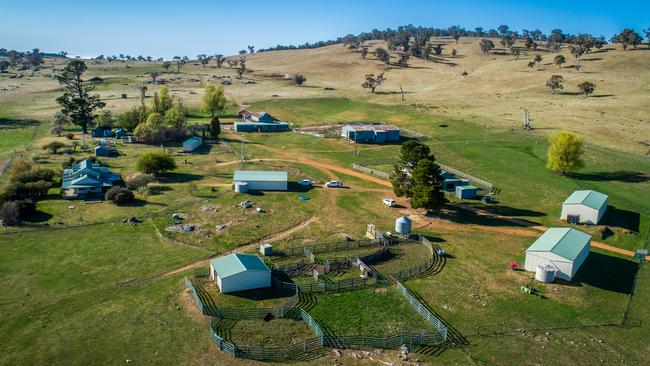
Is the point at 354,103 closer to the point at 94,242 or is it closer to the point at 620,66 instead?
the point at 620,66

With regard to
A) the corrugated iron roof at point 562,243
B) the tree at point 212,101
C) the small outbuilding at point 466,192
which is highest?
the tree at point 212,101

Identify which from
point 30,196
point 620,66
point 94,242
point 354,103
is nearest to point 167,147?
point 30,196

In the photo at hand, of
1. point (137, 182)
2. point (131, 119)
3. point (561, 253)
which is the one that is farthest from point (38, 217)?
point (561, 253)

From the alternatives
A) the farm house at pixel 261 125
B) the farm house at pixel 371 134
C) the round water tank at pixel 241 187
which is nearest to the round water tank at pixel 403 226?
the round water tank at pixel 241 187

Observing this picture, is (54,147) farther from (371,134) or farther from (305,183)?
(371,134)

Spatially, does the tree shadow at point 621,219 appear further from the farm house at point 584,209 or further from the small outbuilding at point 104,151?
the small outbuilding at point 104,151

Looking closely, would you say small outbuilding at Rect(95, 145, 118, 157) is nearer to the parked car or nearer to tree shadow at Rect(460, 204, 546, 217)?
the parked car
